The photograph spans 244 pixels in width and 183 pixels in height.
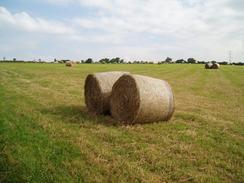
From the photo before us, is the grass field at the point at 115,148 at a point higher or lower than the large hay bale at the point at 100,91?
lower

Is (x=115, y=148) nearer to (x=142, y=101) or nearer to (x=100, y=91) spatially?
(x=142, y=101)

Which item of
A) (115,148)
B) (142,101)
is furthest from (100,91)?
(115,148)

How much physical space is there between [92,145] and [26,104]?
18.4ft

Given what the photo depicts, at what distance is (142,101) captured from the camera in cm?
843

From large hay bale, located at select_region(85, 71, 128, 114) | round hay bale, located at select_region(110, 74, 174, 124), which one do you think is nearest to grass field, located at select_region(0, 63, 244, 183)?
round hay bale, located at select_region(110, 74, 174, 124)

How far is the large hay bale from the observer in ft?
33.4

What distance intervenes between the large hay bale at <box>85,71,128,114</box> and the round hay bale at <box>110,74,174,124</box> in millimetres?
867

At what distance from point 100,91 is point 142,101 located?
2.17 m

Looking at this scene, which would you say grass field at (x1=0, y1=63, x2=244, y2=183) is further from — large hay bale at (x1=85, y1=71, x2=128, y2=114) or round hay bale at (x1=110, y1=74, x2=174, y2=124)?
large hay bale at (x1=85, y1=71, x2=128, y2=114)

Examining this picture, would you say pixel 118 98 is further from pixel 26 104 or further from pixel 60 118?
pixel 26 104

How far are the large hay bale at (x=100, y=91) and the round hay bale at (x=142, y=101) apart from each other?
867 mm

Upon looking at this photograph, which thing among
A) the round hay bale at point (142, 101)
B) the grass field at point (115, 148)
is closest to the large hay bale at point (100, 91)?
the grass field at point (115, 148)

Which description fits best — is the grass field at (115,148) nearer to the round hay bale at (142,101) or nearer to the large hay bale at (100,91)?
the round hay bale at (142,101)

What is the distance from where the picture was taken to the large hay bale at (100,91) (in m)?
10.2
